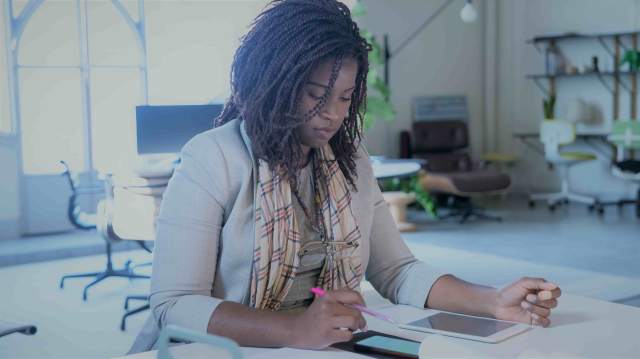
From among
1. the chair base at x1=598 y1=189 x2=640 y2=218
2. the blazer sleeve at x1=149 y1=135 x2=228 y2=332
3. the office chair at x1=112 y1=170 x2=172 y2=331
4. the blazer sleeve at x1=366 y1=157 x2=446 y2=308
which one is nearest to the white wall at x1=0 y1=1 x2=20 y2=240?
the office chair at x1=112 y1=170 x2=172 y2=331

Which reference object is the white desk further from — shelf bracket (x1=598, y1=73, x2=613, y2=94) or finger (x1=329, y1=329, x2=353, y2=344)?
shelf bracket (x1=598, y1=73, x2=613, y2=94)

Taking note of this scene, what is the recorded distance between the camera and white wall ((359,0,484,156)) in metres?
9.19

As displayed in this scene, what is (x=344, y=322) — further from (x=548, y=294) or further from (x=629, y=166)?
(x=629, y=166)

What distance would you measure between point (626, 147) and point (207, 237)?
803 cm

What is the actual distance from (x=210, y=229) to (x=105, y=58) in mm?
6309

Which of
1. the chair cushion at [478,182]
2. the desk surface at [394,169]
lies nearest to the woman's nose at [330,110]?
the desk surface at [394,169]

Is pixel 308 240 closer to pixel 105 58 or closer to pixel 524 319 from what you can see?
pixel 524 319

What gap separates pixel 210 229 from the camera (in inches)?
59.0

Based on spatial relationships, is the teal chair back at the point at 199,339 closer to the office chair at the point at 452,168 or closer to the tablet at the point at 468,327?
the tablet at the point at 468,327

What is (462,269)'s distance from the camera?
5.70 m

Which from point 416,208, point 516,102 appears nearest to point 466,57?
point 516,102

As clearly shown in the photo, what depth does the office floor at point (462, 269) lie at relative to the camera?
430 centimetres

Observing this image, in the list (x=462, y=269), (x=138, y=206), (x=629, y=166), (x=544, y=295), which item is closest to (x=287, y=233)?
(x=544, y=295)

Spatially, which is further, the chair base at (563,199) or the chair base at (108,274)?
the chair base at (563,199)
